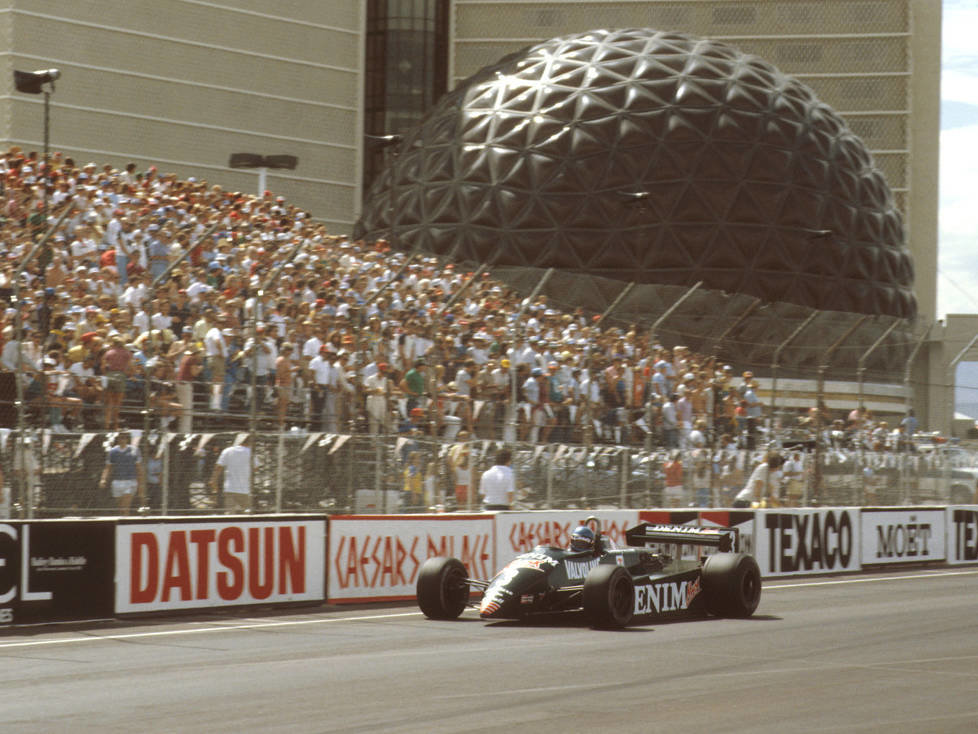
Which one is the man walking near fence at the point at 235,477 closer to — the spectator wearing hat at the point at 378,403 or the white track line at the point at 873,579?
the spectator wearing hat at the point at 378,403

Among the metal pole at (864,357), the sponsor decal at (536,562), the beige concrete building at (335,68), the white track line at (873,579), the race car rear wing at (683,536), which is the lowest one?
the white track line at (873,579)

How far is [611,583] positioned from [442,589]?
1.88m

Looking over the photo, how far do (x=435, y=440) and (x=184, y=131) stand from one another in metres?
Answer: 45.7

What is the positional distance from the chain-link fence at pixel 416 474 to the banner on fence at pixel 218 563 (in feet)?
1.45

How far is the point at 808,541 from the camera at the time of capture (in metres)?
23.2

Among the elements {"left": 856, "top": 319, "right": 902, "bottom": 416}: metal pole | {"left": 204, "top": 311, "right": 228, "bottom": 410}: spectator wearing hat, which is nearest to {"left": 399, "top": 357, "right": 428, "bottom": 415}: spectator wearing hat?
{"left": 204, "top": 311, "right": 228, "bottom": 410}: spectator wearing hat

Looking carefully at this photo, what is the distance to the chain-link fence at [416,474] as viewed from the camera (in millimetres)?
15031

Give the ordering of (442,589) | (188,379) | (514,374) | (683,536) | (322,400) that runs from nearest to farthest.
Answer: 1. (442,589)
2. (683,536)
3. (188,379)
4. (322,400)
5. (514,374)

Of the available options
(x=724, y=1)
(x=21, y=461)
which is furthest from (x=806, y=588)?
(x=724, y=1)

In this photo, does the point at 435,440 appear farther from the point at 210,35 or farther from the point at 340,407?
the point at 210,35

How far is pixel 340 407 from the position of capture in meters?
18.7

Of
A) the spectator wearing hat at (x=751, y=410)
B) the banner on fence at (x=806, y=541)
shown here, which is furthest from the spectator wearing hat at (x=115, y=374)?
the spectator wearing hat at (x=751, y=410)

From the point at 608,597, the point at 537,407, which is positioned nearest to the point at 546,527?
the point at 537,407

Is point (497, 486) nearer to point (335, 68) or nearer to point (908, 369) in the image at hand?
point (908, 369)
